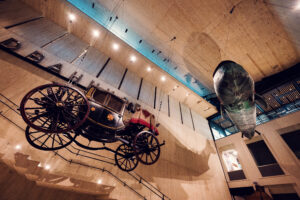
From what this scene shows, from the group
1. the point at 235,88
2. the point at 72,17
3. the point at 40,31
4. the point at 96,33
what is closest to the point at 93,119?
the point at 235,88

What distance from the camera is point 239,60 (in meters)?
7.92

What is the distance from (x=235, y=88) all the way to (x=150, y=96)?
4923mm

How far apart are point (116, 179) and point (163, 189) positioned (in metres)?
2.19

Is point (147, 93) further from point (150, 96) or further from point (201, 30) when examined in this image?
point (201, 30)

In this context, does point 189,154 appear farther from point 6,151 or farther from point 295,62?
point 295,62

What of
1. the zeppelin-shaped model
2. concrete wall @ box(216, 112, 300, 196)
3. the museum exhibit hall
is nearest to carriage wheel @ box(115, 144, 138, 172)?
the museum exhibit hall

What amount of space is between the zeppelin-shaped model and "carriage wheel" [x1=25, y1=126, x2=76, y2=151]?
4.24 metres

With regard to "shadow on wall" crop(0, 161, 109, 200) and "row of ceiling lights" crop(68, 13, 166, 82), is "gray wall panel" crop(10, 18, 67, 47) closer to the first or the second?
"row of ceiling lights" crop(68, 13, 166, 82)

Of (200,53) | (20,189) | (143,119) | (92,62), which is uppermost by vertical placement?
(200,53)

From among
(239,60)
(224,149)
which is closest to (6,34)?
(239,60)

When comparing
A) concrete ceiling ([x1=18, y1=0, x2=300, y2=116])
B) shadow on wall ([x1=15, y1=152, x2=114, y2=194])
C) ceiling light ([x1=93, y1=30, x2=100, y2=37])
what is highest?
concrete ceiling ([x1=18, y1=0, x2=300, y2=116])

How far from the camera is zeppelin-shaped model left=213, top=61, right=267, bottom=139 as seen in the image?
3.57 m

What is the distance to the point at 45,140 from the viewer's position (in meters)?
2.18

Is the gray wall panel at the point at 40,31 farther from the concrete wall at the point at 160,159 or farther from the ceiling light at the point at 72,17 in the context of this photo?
the concrete wall at the point at 160,159
